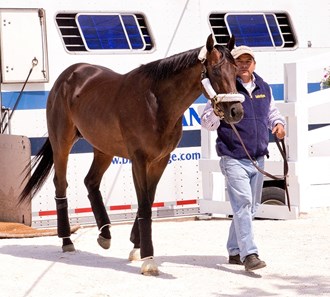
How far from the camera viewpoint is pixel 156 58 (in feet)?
34.6

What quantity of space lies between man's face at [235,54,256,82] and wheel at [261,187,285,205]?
3905 mm

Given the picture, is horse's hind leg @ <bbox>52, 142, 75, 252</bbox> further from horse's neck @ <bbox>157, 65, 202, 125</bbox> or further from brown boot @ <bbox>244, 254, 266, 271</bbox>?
brown boot @ <bbox>244, 254, 266, 271</bbox>

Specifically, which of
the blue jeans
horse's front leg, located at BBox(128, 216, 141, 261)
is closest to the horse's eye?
the blue jeans

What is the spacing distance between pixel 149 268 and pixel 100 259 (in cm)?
99

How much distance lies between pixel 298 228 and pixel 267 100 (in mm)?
2450

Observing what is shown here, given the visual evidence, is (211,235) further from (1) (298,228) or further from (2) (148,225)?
(2) (148,225)

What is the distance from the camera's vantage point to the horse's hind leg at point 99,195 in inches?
327

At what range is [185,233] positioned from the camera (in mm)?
9531

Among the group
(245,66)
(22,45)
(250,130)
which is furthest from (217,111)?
(22,45)

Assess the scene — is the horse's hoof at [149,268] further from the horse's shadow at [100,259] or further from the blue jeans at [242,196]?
the blue jeans at [242,196]

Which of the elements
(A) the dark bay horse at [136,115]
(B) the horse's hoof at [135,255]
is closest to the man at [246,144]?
(A) the dark bay horse at [136,115]

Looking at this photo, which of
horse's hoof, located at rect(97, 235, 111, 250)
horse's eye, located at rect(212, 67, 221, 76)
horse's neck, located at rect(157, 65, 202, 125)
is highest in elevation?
horse's eye, located at rect(212, 67, 221, 76)

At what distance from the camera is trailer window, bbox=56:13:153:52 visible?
399 inches

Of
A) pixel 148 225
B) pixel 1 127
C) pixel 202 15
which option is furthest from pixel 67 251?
pixel 202 15
